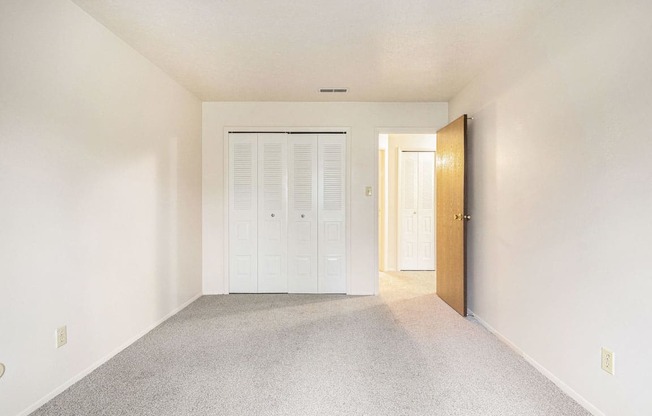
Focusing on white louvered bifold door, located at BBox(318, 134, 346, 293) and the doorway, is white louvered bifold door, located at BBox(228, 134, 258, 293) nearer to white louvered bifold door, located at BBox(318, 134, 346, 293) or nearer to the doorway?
white louvered bifold door, located at BBox(318, 134, 346, 293)

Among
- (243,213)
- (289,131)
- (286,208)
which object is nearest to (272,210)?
(286,208)

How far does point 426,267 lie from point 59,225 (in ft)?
15.6

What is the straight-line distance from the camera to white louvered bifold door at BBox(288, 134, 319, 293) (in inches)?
155

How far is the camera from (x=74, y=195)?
6.46 ft

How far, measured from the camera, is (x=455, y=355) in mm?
2311

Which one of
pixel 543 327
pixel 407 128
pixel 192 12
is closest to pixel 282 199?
pixel 407 128

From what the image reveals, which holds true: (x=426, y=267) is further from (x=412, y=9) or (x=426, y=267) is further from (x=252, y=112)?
(x=412, y=9)

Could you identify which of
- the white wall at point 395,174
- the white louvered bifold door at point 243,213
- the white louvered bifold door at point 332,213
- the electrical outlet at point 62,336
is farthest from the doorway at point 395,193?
the electrical outlet at point 62,336

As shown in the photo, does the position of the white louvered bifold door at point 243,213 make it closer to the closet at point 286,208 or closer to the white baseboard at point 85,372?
the closet at point 286,208

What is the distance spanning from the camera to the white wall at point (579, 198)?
1445mm

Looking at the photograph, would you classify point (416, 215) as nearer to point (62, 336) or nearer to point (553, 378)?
point (553, 378)

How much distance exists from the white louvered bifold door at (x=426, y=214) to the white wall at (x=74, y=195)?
3803mm

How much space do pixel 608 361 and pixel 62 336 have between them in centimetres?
297

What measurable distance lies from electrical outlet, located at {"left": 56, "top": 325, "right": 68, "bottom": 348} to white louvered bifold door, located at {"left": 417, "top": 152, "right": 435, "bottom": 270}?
4.55 m
